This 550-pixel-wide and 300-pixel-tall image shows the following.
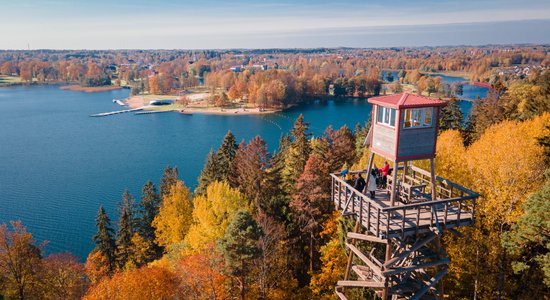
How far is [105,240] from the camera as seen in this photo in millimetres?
40531

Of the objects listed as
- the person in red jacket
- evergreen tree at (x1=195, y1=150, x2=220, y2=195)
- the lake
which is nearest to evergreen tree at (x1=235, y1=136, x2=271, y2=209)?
evergreen tree at (x1=195, y1=150, x2=220, y2=195)

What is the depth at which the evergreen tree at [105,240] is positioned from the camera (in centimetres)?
4022

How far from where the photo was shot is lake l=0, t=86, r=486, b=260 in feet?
170

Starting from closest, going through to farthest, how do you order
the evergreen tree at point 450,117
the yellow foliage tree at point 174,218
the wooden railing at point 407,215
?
the wooden railing at point 407,215 < the yellow foliage tree at point 174,218 < the evergreen tree at point 450,117

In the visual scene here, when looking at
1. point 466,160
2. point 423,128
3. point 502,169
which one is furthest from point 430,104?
point 466,160

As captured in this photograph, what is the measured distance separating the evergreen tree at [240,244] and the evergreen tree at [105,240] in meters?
21.8

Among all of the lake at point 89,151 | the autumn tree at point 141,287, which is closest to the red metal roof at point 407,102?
the autumn tree at point 141,287

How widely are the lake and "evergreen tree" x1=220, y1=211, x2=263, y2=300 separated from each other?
27.9 metres

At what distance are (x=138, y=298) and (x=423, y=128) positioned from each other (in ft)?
63.6

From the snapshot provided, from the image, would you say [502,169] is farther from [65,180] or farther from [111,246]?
[65,180]

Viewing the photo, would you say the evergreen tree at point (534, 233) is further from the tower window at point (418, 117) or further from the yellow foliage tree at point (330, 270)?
the yellow foliage tree at point (330, 270)

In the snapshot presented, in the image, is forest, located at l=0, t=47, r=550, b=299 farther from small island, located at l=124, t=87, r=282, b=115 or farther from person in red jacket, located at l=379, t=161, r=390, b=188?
small island, located at l=124, t=87, r=282, b=115

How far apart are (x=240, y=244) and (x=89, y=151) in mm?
68947

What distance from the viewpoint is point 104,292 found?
80.8 ft
